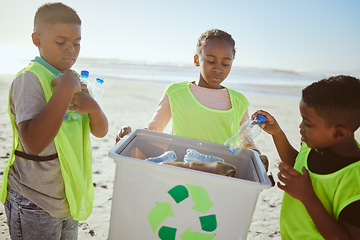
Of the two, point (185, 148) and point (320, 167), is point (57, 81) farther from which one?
point (320, 167)

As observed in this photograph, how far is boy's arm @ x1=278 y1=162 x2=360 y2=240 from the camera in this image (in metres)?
1.07

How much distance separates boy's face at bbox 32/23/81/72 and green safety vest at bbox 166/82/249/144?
0.69 meters

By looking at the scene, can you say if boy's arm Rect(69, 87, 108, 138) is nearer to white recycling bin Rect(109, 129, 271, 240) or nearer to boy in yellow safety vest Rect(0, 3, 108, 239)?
boy in yellow safety vest Rect(0, 3, 108, 239)

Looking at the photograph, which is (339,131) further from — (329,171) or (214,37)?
(214,37)

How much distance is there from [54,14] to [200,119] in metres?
0.98

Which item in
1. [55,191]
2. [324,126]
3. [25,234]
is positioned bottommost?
[25,234]

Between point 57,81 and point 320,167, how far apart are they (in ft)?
3.95

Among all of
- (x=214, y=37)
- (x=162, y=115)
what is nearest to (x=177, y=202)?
(x=162, y=115)

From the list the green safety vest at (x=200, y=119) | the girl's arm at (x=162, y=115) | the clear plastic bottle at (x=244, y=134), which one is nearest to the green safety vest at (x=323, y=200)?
the clear plastic bottle at (x=244, y=134)

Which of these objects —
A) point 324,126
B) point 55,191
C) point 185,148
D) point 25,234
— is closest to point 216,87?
point 185,148

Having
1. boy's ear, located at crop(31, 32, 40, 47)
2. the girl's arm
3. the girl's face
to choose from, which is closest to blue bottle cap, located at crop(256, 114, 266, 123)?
the girl's face

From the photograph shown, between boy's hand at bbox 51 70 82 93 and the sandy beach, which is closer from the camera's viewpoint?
boy's hand at bbox 51 70 82 93

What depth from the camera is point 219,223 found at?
1005 millimetres

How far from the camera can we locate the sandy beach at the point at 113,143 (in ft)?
8.68
